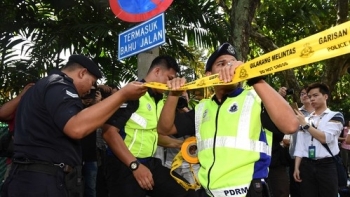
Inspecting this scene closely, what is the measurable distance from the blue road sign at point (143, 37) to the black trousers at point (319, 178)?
2534mm

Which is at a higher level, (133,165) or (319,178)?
(133,165)

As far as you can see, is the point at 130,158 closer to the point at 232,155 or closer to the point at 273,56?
the point at 232,155

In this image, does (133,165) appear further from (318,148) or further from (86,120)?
(318,148)

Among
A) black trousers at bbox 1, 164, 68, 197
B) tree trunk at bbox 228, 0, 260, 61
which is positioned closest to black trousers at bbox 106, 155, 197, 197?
black trousers at bbox 1, 164, 68, 197

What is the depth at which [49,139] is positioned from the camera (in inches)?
106

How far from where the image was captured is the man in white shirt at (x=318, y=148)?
498 cm

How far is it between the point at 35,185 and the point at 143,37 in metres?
1.78

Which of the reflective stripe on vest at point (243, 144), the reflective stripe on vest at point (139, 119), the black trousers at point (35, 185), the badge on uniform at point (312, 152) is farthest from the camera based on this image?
the badge on uniform at point (312, 152)

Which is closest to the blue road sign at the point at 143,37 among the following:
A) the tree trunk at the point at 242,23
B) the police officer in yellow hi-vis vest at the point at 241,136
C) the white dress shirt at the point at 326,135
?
the police officer in yellow hi-vis vest at the point at 241,136

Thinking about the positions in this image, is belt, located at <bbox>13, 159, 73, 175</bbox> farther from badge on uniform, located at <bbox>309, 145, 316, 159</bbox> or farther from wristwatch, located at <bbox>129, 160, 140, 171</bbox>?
→ badge on uniform, located at <bbox>309, 145, 316, 159</bbox>

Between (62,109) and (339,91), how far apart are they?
19.1 metres

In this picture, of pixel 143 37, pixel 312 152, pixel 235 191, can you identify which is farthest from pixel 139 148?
pixel 312 152

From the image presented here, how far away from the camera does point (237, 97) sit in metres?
2.72

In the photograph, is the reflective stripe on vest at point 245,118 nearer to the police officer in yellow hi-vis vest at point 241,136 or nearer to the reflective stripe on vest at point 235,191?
the police officer in yellow hi-vis vest at point 241,136
